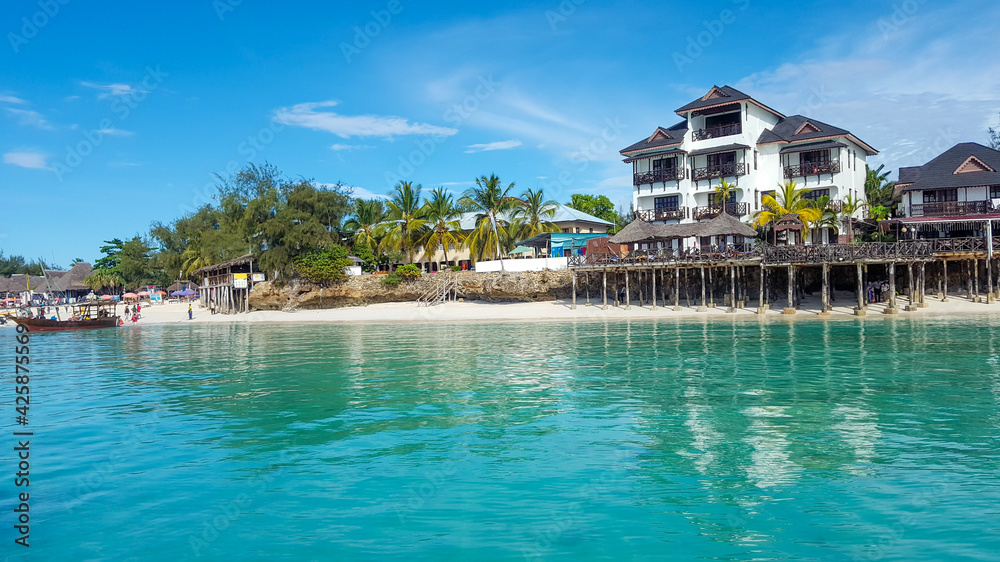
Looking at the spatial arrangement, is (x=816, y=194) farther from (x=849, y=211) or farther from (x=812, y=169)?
(x=849, y=211)

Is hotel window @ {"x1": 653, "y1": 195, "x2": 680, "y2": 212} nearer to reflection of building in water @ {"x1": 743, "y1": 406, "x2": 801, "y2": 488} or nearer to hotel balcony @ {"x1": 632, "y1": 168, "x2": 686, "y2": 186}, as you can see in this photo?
hotel balcony @ {"x1": 632, "y1": 168, "x2": 686, "y2": 186}

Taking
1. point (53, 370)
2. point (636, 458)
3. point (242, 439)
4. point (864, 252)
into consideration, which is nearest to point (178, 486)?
point (242, 439)

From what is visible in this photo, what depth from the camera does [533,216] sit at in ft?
177

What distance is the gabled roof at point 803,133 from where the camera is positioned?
4297cm

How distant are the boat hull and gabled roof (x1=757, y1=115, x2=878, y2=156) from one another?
49.9 m

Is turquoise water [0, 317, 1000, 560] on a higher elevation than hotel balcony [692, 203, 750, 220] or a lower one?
lower

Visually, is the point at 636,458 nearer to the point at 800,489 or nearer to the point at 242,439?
the point at 800,489

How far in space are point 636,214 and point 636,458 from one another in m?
39.3

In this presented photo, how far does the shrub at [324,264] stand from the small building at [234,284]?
450 centimetres

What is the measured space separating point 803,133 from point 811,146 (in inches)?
48.6

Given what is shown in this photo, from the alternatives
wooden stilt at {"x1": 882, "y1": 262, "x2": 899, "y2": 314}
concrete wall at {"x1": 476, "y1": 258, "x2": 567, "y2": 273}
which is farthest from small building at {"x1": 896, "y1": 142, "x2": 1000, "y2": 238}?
concrete wall at {"x1": 476, "y1": 258, "x2": 567, "y2": 273}

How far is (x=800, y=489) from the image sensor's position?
916 centimetres

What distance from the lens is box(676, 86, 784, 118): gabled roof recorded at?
4450 centimetres

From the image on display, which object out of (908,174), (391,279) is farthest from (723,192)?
(391,279)
